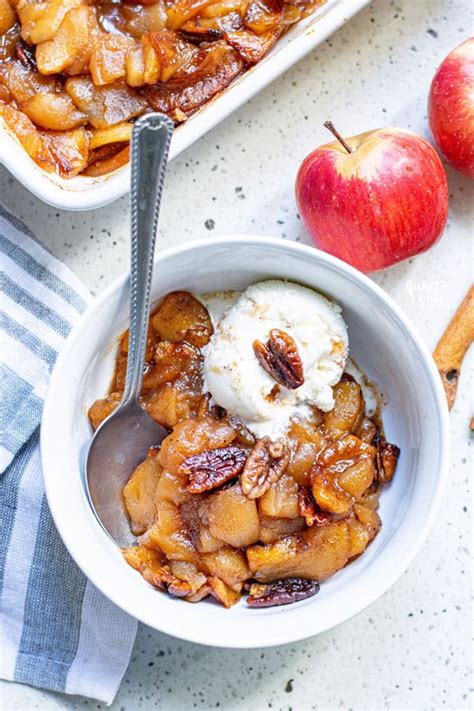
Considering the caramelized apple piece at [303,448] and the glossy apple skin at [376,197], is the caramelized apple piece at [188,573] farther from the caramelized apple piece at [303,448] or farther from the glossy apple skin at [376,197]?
the glossy apple skin at [376,197]

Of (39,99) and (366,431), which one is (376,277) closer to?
(366,431)

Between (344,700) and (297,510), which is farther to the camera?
(344,700)

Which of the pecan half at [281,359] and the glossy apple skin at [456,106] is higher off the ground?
the pecan half at [281,359]

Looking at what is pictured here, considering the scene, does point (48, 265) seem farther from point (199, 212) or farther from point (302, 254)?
point (302, 254)

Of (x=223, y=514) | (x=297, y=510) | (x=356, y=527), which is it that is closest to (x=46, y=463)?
(x=223, y=514)

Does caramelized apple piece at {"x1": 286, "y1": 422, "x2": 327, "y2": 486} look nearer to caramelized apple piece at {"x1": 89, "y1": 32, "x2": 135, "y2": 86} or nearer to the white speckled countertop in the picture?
the white speckled countertop

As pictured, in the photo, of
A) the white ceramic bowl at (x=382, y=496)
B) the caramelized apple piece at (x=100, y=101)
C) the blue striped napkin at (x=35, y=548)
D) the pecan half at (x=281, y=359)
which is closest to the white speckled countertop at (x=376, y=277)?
the blue striped napkin at (x=35, y=548)
